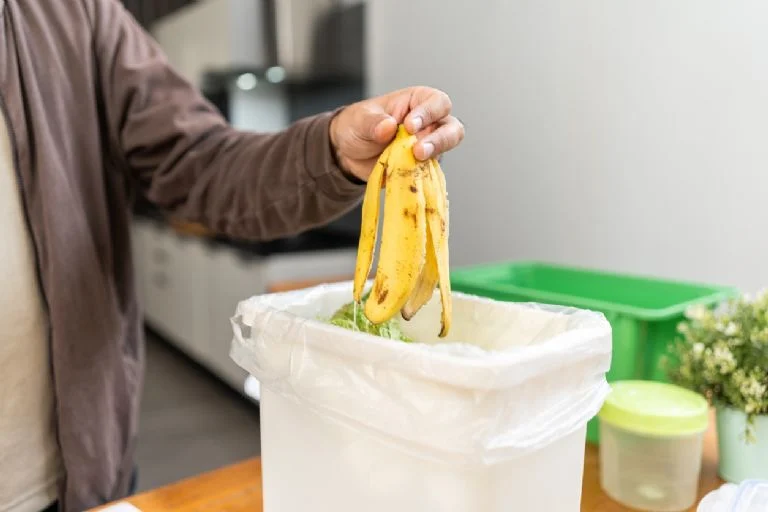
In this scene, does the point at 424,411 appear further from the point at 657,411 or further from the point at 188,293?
the point at 188,293

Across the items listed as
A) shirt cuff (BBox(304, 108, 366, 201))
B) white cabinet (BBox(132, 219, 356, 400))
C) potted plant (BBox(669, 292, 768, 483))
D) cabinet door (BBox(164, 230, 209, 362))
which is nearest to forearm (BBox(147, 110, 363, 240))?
shirt cuff (BBox(304, 108, 366, 201))

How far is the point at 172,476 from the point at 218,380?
0.83m

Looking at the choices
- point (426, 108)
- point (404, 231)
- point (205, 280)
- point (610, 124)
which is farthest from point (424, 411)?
point (205, 280)

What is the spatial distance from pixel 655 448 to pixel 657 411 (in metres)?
0.04

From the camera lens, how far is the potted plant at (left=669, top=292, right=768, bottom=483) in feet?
2.03

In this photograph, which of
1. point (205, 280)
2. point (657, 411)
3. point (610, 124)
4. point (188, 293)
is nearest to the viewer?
point (657, 411)

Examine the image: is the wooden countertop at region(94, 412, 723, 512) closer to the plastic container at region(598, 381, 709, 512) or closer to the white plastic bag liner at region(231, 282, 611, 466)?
the plastic container at region(598, 381, 709, 512)

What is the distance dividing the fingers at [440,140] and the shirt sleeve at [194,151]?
0.18 meters

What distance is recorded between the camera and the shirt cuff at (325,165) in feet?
2.01

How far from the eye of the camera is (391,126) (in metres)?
0.48

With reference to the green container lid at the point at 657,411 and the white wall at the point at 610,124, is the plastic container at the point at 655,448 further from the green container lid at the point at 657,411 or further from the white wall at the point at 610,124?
the white wall at the point at 610,124

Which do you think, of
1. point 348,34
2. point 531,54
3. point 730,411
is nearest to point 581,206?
point 531,54

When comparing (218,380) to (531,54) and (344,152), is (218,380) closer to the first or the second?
(531,54)

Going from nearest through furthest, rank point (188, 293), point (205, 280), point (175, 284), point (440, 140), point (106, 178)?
point (440, 140), point (106, 178), point (205, 280), point (188, 293), point (175, 284)
